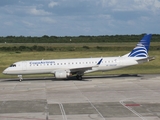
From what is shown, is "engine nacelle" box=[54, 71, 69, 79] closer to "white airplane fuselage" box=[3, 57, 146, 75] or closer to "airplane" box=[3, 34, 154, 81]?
"airplane" box=[3, 34, 154, 81]

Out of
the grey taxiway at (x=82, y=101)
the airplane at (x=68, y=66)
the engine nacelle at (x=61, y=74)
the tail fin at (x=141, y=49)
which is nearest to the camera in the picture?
the grey taxiway at (x=82, y=101)

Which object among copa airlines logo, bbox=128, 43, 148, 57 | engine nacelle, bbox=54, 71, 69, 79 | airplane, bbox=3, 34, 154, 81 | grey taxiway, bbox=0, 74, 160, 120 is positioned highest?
copa airlines logo, bbox=128, 43, 148, 57

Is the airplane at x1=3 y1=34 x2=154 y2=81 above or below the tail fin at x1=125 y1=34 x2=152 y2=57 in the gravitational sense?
below

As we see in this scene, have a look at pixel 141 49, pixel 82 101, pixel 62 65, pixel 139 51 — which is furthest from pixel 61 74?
pixel 82 101

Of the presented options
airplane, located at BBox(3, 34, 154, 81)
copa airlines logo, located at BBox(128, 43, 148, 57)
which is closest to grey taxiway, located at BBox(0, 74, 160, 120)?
airplane, located at BBox(3, 34, 154, 81)

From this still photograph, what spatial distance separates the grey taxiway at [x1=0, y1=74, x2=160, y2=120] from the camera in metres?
21.7

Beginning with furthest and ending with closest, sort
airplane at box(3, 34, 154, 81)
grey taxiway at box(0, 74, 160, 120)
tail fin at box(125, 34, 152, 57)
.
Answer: tail fin at box(125, 34, 152, 57)
airplane at box(3, 34, 154, 81)
grey taxiway at box(0, 74, 160, 120)

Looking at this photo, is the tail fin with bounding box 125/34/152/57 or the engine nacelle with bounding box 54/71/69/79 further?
the tail fin with bounding box 125/34/152/57

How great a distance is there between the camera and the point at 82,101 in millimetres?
26828

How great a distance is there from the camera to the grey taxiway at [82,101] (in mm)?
21656

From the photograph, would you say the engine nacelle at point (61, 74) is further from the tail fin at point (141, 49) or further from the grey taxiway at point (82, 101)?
the tail fin at point (141, 49)

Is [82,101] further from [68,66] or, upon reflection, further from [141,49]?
[141,49]

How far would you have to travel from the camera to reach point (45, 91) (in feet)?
108

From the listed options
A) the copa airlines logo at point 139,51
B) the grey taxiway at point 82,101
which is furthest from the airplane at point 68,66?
the grey taxiway at point 82,101
